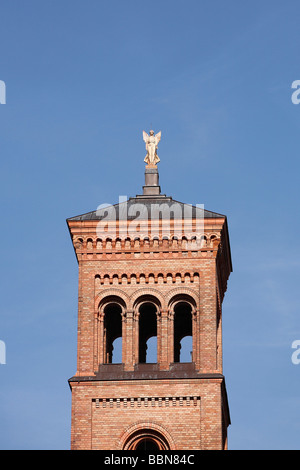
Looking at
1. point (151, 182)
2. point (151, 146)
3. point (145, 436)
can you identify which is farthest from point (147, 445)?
point (151, 146)

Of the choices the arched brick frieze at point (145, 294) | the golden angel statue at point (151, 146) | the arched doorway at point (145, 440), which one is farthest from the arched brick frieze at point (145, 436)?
the golden angel statue at point (151, 146)

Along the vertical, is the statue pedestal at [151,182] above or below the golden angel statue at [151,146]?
below

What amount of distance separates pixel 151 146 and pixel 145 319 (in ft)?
23.4

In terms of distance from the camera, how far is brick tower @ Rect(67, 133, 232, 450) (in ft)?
225

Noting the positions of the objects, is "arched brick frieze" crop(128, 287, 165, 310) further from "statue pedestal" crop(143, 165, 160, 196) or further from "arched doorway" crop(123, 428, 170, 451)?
"arched doorway" crop(123, 428, 170, 451)

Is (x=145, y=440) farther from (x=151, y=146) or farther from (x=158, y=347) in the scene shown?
(x=151, y=146)

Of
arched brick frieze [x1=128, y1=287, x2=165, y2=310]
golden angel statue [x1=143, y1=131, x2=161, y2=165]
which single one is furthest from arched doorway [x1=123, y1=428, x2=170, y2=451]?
golden angel statue [x1=143, y1=131, x2=161, y2=165]

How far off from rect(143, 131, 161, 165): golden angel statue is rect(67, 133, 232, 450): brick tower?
2.13 meters

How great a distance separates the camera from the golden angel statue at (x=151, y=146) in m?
74.7

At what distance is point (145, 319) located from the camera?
7369 cm

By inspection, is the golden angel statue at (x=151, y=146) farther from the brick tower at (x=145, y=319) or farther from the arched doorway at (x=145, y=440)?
the arched doorway at (x=145, y=440)

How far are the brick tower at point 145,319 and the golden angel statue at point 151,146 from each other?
2.13m
